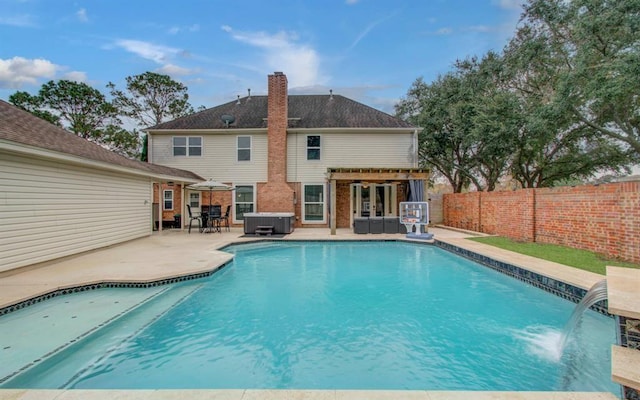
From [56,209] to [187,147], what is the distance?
8.59 metres

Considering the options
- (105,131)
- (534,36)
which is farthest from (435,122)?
(105,131)

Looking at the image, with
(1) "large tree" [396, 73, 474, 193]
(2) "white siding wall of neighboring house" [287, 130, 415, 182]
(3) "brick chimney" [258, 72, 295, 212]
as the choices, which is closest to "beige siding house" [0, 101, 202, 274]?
(3) "brick chimney" [258, 72, 295, 212]

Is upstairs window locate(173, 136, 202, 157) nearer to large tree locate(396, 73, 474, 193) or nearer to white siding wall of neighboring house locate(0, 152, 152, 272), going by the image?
white siding wall of neighboring house locate(0, 152, 152, 272)

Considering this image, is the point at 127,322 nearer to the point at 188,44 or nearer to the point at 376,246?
the point at 376,246

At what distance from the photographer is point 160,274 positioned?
5844mm

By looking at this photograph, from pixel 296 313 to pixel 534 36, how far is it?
52.2 ft

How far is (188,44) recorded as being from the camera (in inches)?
526

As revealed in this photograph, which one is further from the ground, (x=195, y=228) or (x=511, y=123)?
(x=511, y=123)

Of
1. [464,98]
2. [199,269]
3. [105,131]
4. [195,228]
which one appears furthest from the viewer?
[105,131]

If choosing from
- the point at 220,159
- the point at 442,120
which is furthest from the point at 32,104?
the point at 442,120

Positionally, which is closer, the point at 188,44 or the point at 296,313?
the point at 296,313

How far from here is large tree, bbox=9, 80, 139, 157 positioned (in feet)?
74.8

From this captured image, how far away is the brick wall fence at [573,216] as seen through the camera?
256 inches

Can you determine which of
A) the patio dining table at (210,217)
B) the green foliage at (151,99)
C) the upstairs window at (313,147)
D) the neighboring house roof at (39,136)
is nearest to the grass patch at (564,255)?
the upstairs window at (313,147)
